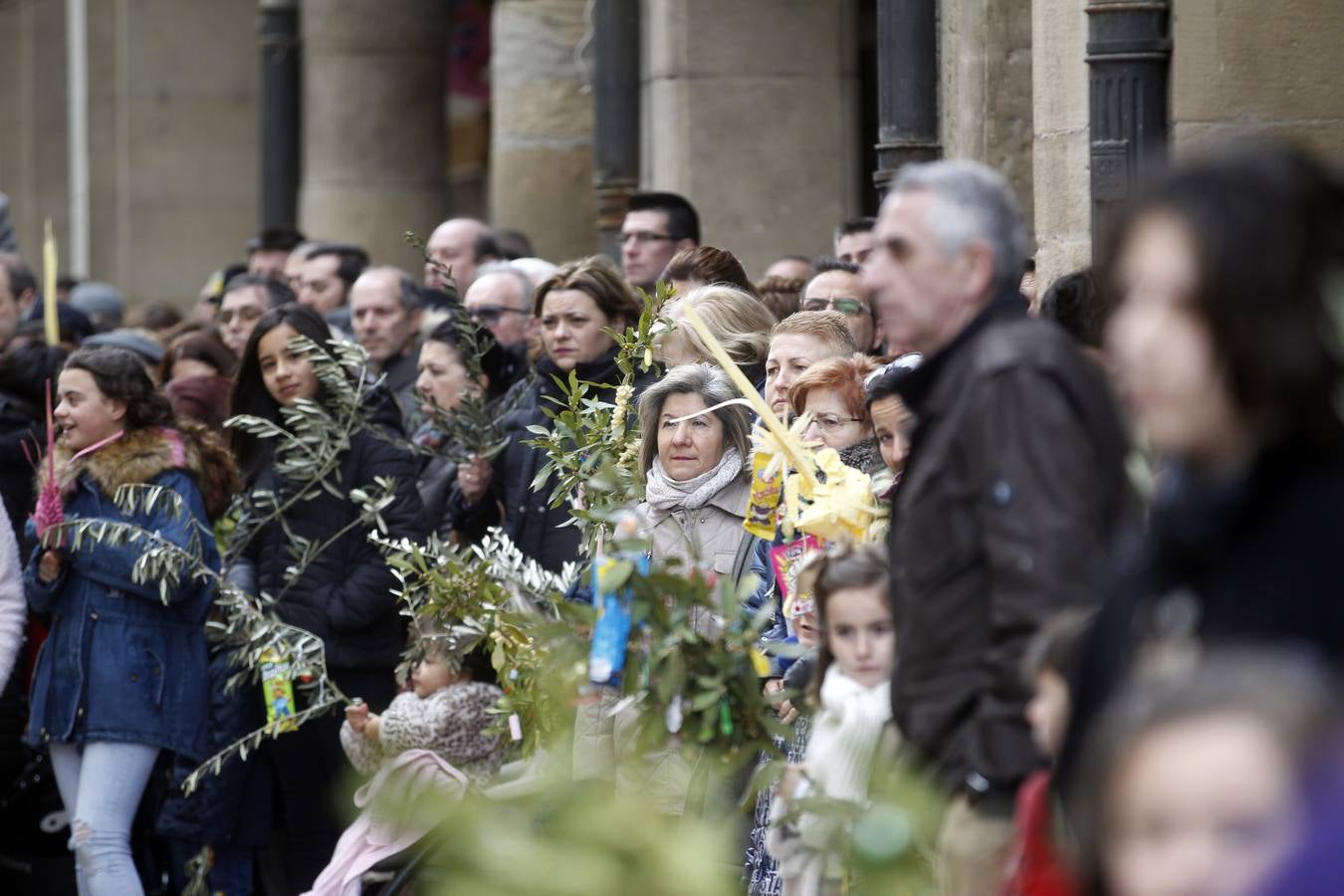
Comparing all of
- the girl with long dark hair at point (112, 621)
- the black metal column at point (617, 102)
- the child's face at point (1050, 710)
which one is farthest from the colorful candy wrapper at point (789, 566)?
the black metal column at point (617, 102)

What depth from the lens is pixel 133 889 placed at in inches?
279

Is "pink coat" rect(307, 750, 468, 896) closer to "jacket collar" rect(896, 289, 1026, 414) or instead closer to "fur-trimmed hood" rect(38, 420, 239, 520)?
"fur-trimmed hood" rect(38, 420, 239, 520)

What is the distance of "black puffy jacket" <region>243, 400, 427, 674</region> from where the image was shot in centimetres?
732

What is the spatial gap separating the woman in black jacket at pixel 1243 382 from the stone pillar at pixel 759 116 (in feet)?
28.2

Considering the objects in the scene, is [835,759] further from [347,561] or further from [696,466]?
[347,561]

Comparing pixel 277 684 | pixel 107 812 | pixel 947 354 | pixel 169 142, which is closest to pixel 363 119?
pixel 169 142

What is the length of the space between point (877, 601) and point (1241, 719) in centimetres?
202

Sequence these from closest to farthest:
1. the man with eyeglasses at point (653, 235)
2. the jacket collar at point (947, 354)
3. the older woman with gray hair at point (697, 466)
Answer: the jacket collar at point (947, 354) < the older woman with gray hair at point (697, 466) < the man with eyeglasses at point (653, 235)

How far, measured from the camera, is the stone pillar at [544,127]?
13.6 m

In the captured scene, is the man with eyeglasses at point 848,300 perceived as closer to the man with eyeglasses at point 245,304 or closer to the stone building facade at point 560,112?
the stone building facade at point 560,112

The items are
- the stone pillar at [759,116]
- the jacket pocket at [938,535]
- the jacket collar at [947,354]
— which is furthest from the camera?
the stone pillar at [759,116]

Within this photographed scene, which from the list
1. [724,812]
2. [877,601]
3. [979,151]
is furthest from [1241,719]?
[979,151]

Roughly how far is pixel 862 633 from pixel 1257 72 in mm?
2954

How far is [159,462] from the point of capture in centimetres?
724
